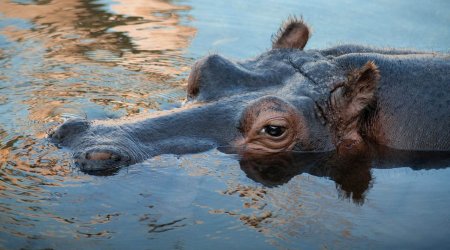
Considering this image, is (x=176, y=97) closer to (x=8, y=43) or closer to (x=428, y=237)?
(x=8, y=43)

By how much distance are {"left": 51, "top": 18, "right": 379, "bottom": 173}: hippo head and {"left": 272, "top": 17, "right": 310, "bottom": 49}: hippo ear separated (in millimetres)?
503

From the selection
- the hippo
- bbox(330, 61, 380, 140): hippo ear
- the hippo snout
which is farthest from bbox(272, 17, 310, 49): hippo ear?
the hippo snout

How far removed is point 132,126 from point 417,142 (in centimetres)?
232

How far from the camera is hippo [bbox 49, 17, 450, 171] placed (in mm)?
5246

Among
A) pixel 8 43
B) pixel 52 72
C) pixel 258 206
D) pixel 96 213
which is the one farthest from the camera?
pixel 8 43

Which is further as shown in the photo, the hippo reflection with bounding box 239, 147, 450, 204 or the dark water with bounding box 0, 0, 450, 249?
the hippo reflection with bounding box 239, 147, 450, 204

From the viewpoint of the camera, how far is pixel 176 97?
7031 millimetres

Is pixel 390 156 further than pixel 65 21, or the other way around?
pixel 65 21

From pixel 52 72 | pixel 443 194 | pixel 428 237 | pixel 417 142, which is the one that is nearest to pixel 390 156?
pixel 417 142

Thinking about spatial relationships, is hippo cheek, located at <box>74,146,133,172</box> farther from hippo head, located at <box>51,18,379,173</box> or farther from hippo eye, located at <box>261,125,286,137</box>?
hippo eye, located at <box>261,125,286,137</box>

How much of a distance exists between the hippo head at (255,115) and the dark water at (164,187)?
0.42 ft

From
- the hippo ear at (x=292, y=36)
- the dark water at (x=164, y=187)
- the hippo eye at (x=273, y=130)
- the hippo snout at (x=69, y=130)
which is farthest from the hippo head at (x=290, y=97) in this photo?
the hippo snout at (x=69, y=130)

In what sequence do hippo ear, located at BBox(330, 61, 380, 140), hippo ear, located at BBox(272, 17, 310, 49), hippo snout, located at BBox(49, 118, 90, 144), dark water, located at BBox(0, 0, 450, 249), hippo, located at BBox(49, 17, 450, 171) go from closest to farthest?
dark water, located at BBox(0, 0, 450, 249) < hippo snout, located at BBox(49, 118, 90, 144) < hippo, located at BBox(49, 17, 450, 171) < hippo ear, located at BBox(330, 61, 380, 140) < hippo ear, located at BBox(272, 17, 310, 49)

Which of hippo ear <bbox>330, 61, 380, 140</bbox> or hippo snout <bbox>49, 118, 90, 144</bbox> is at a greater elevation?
hippo ear <bbox>330, 61, 380, 140</bbox>
